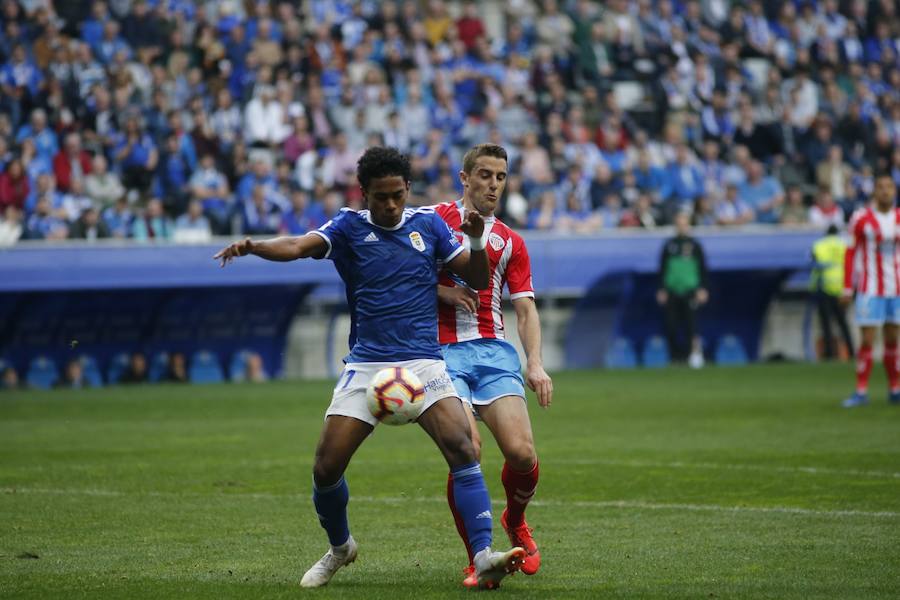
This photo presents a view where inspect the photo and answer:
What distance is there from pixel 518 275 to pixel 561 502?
2657 mm

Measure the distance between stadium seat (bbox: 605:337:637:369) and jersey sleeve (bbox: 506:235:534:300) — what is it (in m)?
16.8

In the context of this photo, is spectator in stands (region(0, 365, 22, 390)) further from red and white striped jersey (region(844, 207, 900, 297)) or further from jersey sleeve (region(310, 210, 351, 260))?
jersey sleeve (region(310, 210, 351, 260))

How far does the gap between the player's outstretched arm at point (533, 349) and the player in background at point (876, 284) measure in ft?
31.0

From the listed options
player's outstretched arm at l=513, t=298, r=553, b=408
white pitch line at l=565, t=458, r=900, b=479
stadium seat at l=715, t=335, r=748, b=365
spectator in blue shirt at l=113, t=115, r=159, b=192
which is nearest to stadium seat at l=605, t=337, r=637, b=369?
stadium seat at l=715, t=335, r=748, b=365

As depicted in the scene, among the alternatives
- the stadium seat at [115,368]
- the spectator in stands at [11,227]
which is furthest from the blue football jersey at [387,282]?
the stadium seat at [115,368]

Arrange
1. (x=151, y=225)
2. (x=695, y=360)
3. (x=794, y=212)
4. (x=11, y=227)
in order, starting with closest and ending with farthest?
1. (x=11, y=227)
2. (x=151, y=225)
3. (x=695, y=360)
4. (x=794, y=212)

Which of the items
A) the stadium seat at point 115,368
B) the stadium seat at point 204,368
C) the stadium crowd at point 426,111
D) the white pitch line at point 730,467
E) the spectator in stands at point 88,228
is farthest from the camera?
the stadium crowd at point 426,111

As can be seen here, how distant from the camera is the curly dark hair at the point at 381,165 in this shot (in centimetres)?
693

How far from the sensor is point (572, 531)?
29.3 ft

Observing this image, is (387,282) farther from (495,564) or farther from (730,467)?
(730,467)

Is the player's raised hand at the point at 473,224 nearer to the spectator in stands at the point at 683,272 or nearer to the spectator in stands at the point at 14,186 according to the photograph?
the spectator in stands at the point at 14,186

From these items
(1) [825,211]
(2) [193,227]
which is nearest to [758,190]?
(1) [825,211]

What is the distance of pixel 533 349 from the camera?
7742 mm

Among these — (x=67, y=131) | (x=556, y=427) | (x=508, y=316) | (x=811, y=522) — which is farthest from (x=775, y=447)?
(x=67, y=131)
